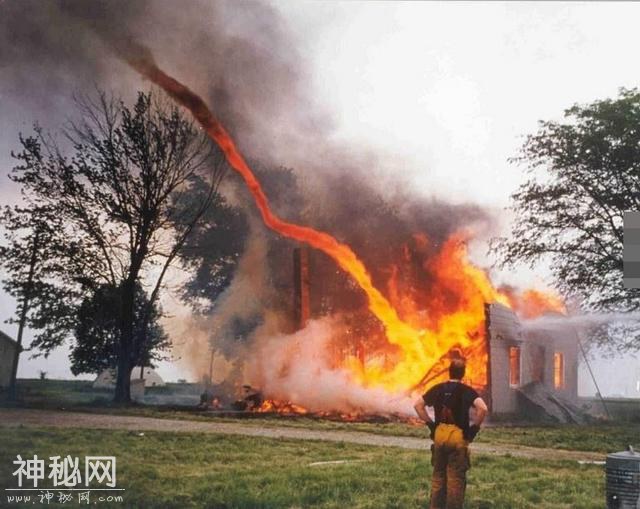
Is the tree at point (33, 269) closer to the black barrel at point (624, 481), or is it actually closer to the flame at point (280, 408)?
the flame at point (280, 408)

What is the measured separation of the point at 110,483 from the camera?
10.9 meters

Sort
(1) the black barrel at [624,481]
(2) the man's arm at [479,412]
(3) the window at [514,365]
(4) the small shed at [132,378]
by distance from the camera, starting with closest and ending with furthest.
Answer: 1. (2) the man's arm at [479,412]
2. (1) the black barrel at [624,481]
3. (4) the small shed at [132,378]
4. (3) the window at [514,365]

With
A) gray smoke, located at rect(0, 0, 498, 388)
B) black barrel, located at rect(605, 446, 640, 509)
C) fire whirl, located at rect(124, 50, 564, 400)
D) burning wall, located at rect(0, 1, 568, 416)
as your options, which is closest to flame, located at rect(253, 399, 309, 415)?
burning wall, located at rect(0, 1, 568, 416)

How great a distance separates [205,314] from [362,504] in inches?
357

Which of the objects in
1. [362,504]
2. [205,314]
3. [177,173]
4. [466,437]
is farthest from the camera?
[205,314]

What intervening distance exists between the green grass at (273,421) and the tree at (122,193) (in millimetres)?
1067

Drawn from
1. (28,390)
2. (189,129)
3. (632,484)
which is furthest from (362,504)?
(189,129)

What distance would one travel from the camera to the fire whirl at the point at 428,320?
19.8 meters

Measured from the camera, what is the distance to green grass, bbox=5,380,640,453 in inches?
615

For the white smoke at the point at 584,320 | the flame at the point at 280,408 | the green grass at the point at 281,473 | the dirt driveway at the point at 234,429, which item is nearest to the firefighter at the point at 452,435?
the green grass at the point at 281,473

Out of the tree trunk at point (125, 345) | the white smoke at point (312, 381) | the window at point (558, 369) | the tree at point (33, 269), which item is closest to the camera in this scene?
the tree at point (33, 269)

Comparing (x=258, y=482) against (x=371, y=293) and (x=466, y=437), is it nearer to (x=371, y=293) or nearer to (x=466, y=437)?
(x=466, y=437)

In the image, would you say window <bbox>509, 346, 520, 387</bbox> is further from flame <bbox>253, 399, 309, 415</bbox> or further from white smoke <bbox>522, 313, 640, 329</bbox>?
flame <bbox>253, 399, 309, 415</bbox>

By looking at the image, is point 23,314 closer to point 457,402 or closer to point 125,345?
point 125,345
